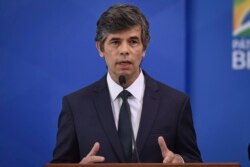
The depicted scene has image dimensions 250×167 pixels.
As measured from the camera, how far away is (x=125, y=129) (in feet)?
6.86

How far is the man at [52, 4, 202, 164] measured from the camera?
6.89ft

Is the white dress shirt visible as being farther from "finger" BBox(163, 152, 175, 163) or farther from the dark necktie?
"finger" BBox(163, 152, 175, 163)

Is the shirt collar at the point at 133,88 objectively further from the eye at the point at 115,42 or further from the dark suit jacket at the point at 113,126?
the eye at the point at 115,42

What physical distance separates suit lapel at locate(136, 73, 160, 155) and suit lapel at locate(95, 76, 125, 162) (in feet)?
0.29

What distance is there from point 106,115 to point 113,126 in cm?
7

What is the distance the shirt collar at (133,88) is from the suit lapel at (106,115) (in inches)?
0.9

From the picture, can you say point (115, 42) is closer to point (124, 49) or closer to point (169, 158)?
point (124, 49)

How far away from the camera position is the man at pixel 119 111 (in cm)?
210

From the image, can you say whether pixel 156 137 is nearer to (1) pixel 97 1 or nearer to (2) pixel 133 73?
(2) pixel 133 73

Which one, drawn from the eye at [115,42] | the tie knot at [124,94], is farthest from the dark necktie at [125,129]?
the eye at [115,42]

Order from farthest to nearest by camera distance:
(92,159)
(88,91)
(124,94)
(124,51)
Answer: (88,91), (124,51), (124,94), (92,159)

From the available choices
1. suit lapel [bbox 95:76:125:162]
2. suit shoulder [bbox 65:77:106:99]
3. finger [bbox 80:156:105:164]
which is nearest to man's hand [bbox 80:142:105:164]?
finger [bbox 80:156:105:164]

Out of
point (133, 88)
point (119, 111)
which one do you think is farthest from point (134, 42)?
point (119, 111)

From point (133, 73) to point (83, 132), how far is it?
34 centimetres
